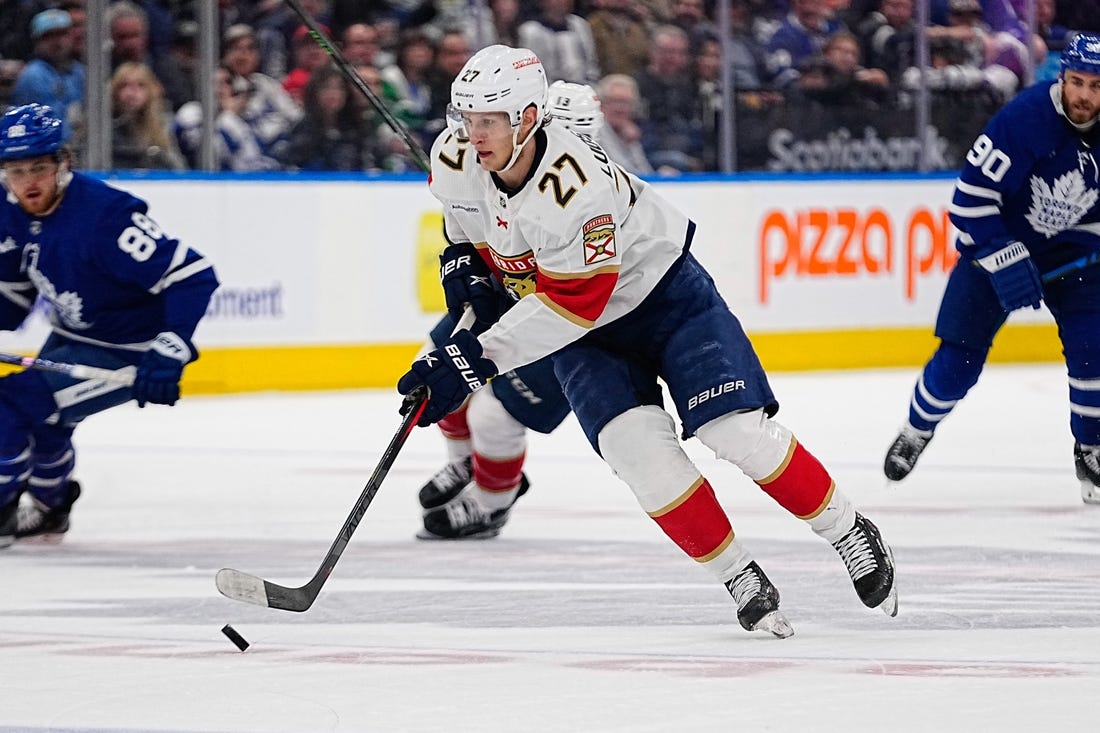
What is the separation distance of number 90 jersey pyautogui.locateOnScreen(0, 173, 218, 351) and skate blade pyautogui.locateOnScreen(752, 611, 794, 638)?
1.77 m

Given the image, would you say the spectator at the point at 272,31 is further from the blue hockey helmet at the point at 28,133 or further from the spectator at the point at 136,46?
the blue hockey helmet at the point at 28,133

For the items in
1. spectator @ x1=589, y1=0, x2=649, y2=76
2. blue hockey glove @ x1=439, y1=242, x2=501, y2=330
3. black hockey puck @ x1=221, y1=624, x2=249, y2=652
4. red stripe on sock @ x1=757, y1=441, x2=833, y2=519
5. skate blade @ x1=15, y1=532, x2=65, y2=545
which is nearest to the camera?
black hockey puck @ x1=221, y1=624, x2=249, y2=652

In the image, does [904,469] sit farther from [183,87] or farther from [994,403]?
[183,87]

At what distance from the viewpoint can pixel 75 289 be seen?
181 inches

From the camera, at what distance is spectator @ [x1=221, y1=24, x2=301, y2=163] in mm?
8188

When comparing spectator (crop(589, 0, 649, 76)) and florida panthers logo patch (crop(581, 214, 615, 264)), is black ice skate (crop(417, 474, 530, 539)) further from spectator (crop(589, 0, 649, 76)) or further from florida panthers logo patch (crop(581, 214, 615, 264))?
spectator (crop(589, 0, 649, 76))

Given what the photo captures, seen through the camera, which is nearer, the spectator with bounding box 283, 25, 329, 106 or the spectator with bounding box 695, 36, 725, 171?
the spectator with bounding box 283, 25, 329, 106

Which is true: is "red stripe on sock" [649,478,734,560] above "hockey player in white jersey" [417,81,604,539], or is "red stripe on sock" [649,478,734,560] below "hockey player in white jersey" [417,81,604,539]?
above

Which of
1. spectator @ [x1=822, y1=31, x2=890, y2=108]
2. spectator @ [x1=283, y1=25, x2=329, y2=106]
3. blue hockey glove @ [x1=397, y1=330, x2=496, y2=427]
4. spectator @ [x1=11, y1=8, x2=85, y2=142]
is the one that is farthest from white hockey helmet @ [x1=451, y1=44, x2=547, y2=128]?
spectator @ [x1=822, y1=31, x2=890, y2=108]

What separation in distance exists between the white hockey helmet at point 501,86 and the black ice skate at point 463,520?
5.40 ft

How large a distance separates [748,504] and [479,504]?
2.82 feet

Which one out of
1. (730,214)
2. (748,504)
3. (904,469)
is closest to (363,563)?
(748,504)

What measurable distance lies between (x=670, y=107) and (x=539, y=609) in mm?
5857

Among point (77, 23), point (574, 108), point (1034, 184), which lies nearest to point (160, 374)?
point (574, 108)
